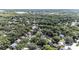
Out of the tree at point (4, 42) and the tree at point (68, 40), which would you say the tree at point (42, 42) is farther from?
the tree at point (4, 42)

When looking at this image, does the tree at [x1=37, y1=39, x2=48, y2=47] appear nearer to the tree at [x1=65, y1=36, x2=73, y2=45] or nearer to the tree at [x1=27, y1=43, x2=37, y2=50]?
the tree at [x1=27, y1=43, x2=37, y2=50]

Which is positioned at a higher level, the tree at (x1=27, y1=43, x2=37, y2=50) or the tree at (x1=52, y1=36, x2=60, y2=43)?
the tree at (x1=52, y1=36, x2=60, y2=43)

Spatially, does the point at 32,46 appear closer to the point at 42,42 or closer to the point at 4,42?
the point at 42,42

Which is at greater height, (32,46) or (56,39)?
(56,39)

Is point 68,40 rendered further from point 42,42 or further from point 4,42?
point 4,42

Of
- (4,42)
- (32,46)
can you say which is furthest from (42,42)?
(4,42)

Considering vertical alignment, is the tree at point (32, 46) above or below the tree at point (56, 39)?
below

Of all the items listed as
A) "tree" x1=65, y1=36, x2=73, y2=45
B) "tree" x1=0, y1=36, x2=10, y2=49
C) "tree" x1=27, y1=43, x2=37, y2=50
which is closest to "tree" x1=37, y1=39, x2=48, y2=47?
"tree" x1=27, y1=43, x2=37, y2=50

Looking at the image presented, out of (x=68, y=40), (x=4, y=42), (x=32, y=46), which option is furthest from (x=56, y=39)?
(x=4, y=42)

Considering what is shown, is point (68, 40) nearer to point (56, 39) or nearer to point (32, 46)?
point (56, 39)

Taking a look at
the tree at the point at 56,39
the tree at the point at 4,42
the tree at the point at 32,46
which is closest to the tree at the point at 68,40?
the tree at the point at 56,39
